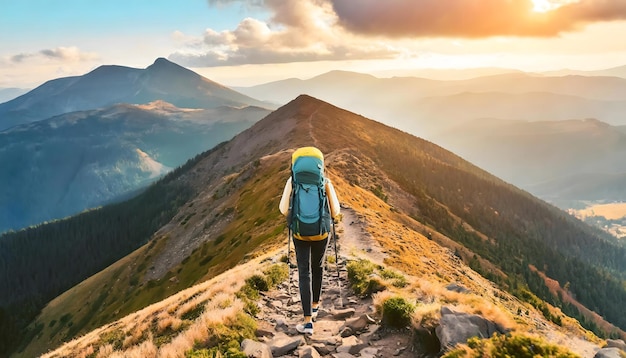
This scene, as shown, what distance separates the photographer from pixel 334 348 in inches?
404

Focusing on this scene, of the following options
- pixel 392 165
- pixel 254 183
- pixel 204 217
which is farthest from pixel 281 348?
pixel 392 165

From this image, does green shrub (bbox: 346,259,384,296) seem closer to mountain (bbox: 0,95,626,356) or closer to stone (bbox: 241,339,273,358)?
mountain (bbox: 0,95,626,356)

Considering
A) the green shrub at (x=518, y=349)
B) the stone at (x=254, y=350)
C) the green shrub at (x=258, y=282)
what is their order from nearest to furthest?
the green shrub at (x=518, y=349) → the stone at (x=254, y=350) → the green shrub at (x=258, y=282)

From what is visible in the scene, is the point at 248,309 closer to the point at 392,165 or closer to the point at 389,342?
the point at 389,342

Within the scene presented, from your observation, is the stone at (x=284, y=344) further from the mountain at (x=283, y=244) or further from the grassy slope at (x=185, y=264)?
the grassy slope at (x=185, y=264)

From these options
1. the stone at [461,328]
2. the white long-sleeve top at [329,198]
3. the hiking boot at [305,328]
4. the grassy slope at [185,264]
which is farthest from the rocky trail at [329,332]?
the grassy slope at [185,264]

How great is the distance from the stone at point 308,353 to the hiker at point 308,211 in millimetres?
1355

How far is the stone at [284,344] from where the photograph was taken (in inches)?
387

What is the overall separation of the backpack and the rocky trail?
2.86 meters

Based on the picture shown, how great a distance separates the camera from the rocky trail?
32.3 ft

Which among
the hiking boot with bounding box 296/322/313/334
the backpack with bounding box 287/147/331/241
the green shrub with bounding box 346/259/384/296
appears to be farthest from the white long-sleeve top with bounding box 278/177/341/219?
the green shrub with bounding box 346/259/384/296

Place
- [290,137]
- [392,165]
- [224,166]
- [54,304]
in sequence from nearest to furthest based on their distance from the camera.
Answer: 1. [54,304]
2. [290,137]
3. [392,165]
4. [224,166]

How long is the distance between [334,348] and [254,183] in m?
67.1

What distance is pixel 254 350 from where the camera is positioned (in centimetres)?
924
